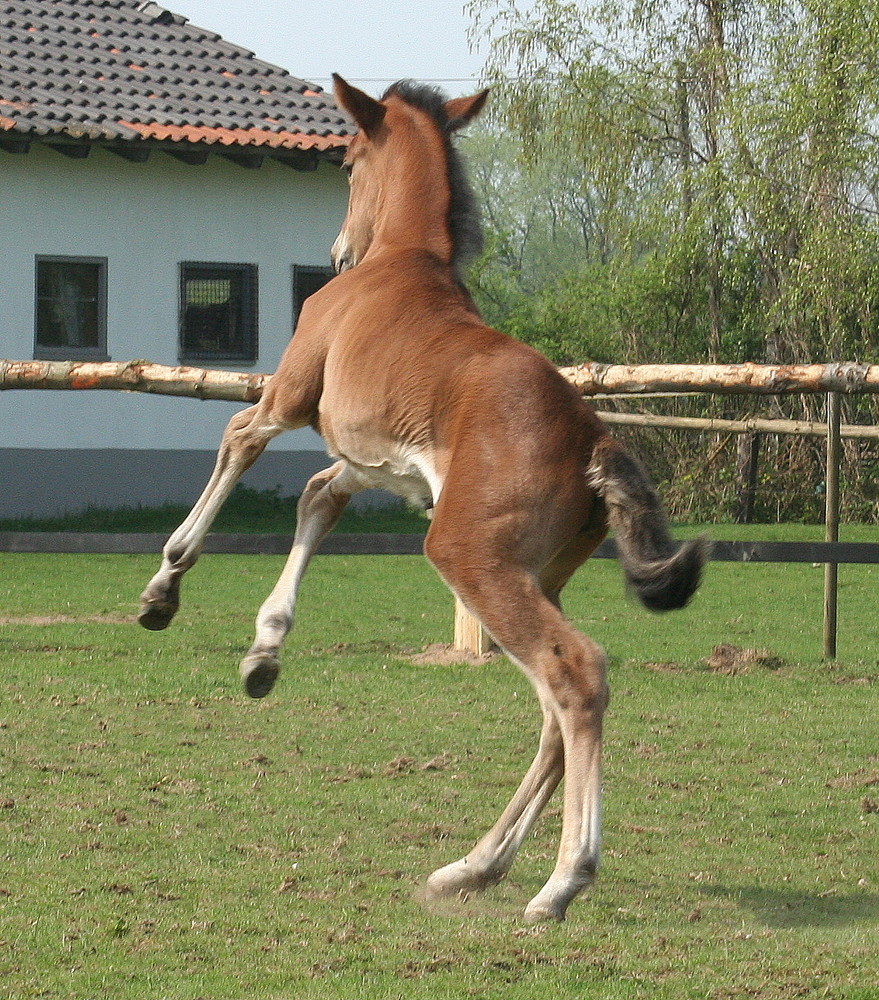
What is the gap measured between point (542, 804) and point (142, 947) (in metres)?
1.30

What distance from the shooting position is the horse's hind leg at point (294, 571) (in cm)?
434

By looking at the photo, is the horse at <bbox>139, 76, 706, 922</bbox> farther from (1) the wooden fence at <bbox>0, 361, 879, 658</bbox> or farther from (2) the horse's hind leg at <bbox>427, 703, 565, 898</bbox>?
(1) the wooden fence at <bbox>0, 361, 879, 658</bbox>

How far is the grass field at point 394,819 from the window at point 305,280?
9862 mm

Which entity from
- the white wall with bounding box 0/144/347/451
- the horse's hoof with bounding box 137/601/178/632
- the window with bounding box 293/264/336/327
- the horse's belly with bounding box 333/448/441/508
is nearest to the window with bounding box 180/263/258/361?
the white wall with bounding box 0/144/347/451

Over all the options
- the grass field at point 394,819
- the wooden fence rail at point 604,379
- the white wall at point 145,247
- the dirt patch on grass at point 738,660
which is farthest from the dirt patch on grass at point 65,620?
the white wall at point 145,247

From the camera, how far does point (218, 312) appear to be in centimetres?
1953

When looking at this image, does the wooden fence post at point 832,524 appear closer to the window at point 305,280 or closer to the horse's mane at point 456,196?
the horse's mane at point 456,196

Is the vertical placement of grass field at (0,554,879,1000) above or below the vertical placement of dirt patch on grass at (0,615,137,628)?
above

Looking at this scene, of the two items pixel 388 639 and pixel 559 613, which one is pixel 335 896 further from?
pixel 388 639

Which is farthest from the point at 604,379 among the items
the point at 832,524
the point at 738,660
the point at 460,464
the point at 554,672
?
the point at 554,672

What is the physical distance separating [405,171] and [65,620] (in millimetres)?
6634

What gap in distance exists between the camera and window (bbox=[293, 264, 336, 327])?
1981cm

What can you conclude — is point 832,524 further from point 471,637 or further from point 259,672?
point 259,672

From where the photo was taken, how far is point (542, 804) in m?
4.29
